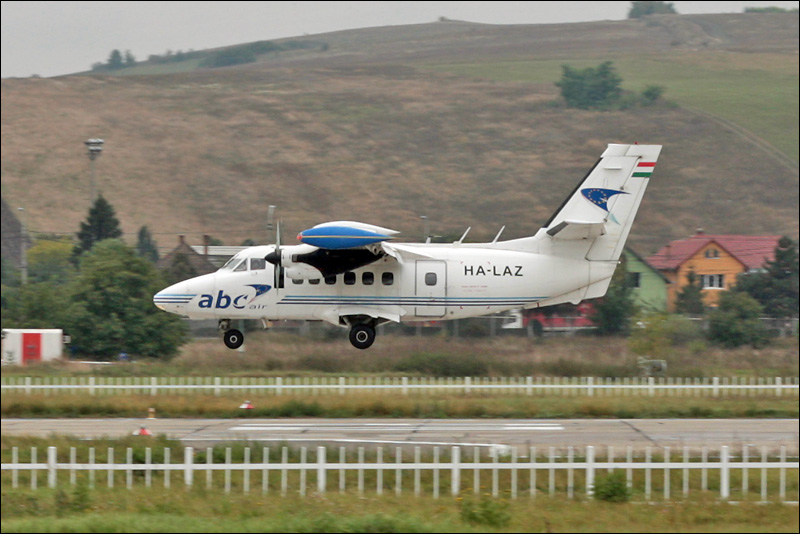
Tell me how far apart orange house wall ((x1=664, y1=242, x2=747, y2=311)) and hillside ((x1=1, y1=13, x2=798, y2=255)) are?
719 cm

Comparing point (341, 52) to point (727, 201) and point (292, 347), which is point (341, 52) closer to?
point (727, 201)

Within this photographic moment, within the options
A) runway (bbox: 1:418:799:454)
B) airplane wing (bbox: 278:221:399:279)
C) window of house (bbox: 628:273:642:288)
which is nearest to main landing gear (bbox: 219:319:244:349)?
airplane wing (bbox: 278:221:399:279)

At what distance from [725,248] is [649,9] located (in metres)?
139

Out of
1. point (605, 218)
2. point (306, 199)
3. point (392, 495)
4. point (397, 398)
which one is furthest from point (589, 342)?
point (306, 199)

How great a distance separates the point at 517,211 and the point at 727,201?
2311 centimetres

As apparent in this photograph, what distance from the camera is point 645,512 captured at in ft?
57.3

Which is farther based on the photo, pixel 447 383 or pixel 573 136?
pixel 573 136

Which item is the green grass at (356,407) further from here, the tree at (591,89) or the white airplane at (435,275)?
the tree at (591,89)

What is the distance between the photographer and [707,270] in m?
57.3

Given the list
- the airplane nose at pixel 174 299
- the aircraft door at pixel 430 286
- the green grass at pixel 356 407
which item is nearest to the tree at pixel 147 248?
the green grass at pixel 356 407

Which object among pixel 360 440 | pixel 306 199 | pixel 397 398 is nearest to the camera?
pixel 360 440

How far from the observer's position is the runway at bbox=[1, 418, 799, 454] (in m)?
25.6

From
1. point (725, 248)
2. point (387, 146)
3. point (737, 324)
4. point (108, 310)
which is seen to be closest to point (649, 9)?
point (387, 146)

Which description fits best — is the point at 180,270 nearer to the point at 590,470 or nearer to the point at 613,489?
the point at 590,470
